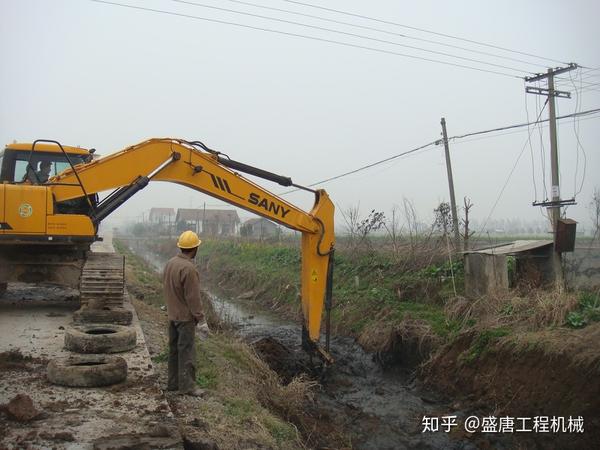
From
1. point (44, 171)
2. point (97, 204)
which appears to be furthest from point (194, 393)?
point (44, 171)

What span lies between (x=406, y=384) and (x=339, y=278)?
642cm

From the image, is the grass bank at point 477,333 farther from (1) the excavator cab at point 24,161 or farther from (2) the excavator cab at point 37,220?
(1) the excavator cab at point 24,161

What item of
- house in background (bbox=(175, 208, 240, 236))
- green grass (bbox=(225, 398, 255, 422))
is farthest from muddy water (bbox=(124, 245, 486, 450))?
house in background (bbox=(175, 208, 240, 236))

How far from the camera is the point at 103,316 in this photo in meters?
7.29

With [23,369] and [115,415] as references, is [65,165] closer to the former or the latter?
[23,369]

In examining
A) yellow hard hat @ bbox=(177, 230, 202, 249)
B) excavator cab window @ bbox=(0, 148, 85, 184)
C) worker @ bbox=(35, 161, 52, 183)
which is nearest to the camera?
yellow hard hat @ bbox=(177, 230, 202, 249)

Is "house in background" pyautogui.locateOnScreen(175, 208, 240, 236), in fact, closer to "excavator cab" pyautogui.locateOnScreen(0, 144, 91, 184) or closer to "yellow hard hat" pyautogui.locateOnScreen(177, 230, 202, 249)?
"excavator cab" pyautogui.locateOnScreen(0, 144, 91, 184)

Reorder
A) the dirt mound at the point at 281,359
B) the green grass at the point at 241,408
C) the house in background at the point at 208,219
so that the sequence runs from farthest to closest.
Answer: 1. the house in background at the point at 208,219
2. the dirt mound at the point at 281,359
3. the green grass at the point at 241,408

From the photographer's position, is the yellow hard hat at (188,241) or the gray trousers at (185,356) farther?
the yellow hard hat at (188,241)

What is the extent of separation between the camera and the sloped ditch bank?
21.0 ft

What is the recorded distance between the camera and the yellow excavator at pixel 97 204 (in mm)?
7375

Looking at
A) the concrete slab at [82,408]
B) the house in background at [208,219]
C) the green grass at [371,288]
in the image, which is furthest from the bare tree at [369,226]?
the house in background at [208,219]

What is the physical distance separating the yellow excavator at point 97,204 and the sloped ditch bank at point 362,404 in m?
0.60

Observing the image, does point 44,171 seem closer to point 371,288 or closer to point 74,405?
point 74,405
